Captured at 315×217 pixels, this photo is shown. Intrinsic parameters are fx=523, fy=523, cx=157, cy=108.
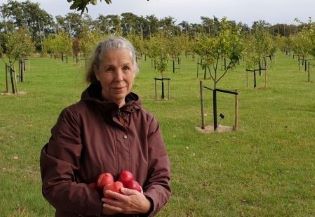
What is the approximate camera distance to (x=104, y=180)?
2.29 metres

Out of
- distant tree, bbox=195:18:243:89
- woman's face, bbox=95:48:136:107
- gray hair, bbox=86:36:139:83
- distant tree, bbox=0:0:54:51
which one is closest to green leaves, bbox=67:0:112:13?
gray hair, bbox=86:36:139:83

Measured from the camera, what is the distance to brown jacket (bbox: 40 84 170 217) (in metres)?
2.34

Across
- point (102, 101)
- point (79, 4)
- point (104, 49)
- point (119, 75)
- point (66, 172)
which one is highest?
point (79, 4)

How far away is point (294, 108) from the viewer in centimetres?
1686

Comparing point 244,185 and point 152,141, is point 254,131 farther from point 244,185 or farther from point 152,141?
point 152,141

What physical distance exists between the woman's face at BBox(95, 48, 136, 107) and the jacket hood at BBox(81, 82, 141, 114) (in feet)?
0.11

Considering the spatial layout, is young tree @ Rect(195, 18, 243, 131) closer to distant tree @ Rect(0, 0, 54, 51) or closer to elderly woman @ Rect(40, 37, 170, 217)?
elderly woman @ Rect(40, 37, 170, 217)

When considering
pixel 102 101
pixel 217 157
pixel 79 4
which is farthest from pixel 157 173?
pixel 217 157

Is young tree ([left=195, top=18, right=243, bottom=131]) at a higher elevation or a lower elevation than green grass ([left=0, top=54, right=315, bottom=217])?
higher

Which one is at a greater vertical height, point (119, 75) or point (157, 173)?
point (119, 75)

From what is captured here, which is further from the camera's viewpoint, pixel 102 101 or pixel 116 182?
pixel 102 101

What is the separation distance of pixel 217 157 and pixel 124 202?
24.1 ft

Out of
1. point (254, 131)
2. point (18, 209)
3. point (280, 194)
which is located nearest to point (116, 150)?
point (18, 209)

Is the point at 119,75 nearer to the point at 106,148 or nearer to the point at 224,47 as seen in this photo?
the point at 106,148
